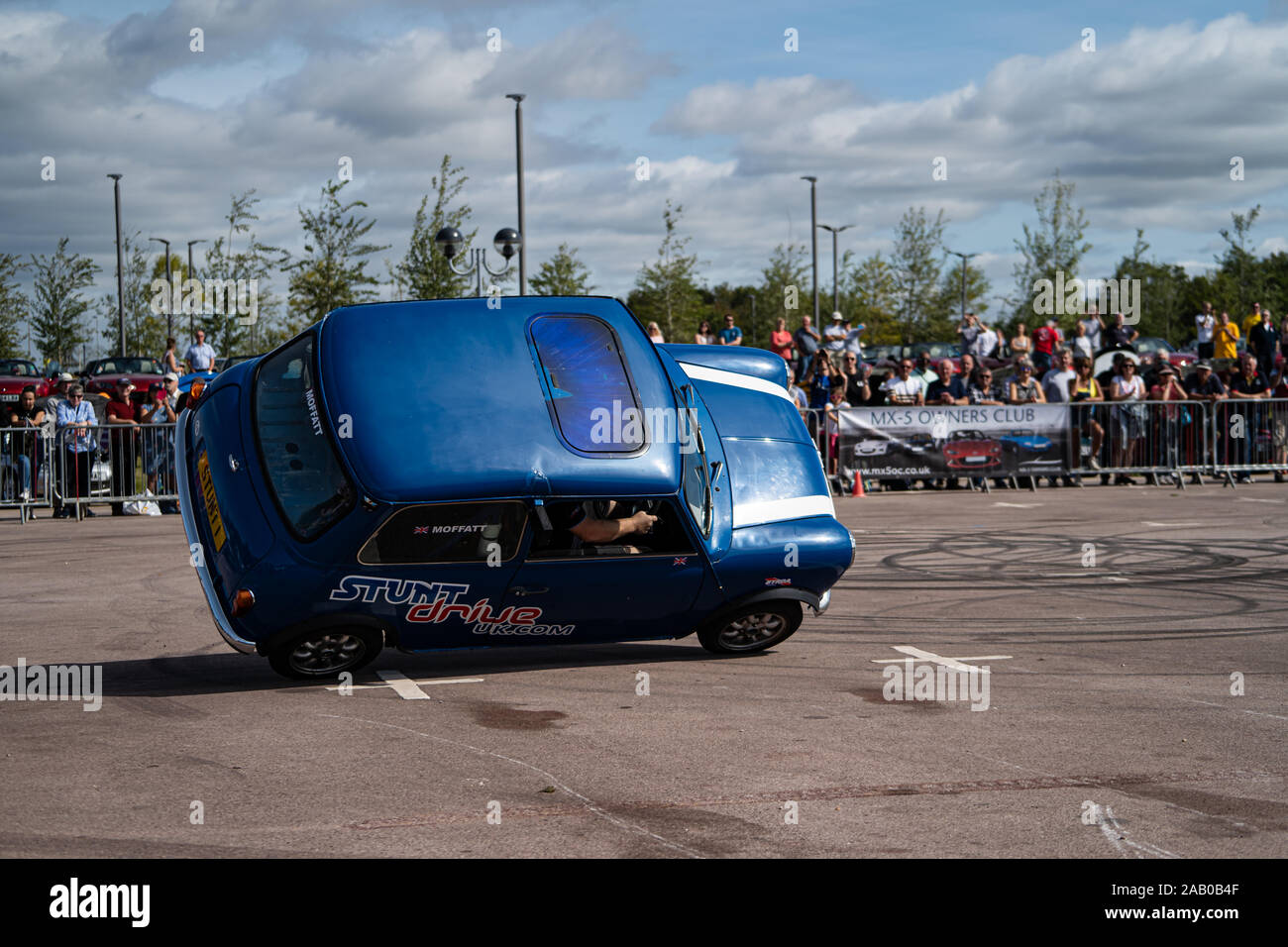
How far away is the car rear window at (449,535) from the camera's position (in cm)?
734

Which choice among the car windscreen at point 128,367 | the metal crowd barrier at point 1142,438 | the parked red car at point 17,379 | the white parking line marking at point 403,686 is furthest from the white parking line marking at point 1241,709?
the car windscreen at point 128,367

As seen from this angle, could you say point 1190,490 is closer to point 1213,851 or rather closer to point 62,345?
point 1213,851

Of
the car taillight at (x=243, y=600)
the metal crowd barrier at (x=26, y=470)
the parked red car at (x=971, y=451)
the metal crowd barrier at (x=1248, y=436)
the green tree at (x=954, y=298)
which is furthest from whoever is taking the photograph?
the green tree at (x=954, y=298)

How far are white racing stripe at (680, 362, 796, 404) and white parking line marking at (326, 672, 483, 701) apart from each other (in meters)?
2.65

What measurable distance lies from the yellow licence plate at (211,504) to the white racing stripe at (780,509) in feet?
10.2

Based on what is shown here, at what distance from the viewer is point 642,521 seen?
7934 mm

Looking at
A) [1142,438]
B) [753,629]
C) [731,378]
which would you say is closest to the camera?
[753,629]

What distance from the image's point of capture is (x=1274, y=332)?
87.8ft

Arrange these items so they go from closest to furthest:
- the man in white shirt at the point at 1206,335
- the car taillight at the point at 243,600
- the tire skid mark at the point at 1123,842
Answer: the tire skid mark at the point at 1123,842
the car taillight at the point at 243,600
the man in white shirt at the point at 1206,335

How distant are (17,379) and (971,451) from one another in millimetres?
24817

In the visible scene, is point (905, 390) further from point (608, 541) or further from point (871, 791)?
point (871, 791)

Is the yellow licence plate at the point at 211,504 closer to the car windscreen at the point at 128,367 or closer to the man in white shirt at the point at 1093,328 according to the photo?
the man in white shirt at the point at 1093,328

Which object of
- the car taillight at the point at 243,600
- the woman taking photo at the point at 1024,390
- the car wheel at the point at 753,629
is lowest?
the car wheel at the point at 753,629

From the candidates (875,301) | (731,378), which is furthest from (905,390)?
(875,301)
